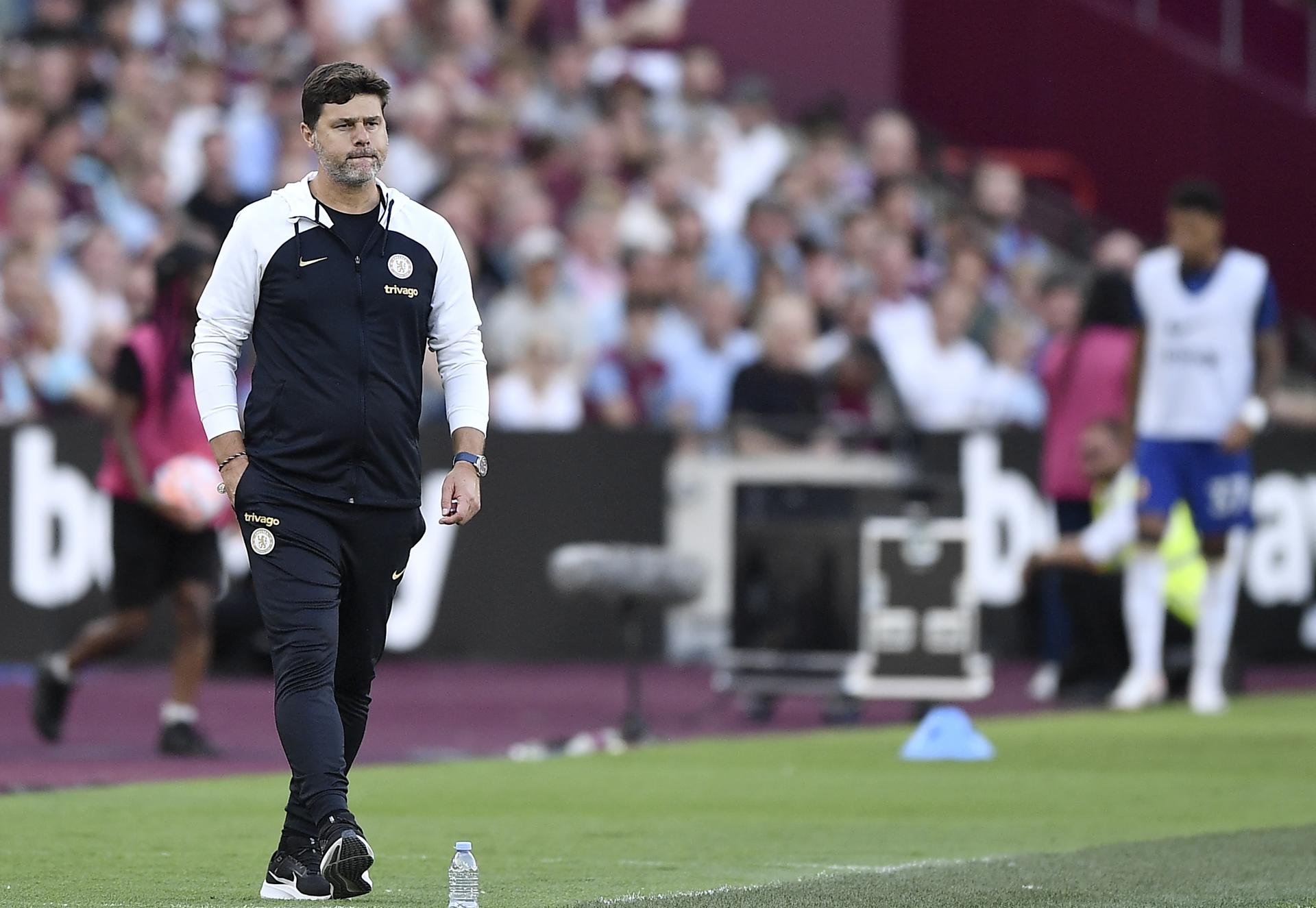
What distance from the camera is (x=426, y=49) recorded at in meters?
21.3

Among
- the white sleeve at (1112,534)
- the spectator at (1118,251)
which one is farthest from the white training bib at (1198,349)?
the spectator at (1118,251)

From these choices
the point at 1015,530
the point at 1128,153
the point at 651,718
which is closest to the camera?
the point at 651,718

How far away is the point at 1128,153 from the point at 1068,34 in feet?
4.43

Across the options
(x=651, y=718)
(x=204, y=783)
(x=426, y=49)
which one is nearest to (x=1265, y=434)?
(x=651, y=718)

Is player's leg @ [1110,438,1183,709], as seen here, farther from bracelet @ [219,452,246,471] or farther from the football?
bracelet @ [219,452,246,471]

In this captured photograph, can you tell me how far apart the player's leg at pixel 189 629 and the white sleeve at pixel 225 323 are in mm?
4837

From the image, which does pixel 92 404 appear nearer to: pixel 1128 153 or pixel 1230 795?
pixel 1230 795

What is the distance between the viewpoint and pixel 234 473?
7.20m

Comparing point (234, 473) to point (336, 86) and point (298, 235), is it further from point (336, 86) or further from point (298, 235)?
point (336, 86)

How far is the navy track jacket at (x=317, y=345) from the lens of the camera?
716cm

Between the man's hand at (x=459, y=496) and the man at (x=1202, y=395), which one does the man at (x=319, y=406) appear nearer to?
the man's hand at (x=459, y=496)

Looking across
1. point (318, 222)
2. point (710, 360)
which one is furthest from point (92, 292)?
point (318, 222)

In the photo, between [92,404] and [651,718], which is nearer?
[651,718]

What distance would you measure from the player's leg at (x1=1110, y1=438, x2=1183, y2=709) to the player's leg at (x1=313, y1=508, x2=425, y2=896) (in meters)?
7.84
